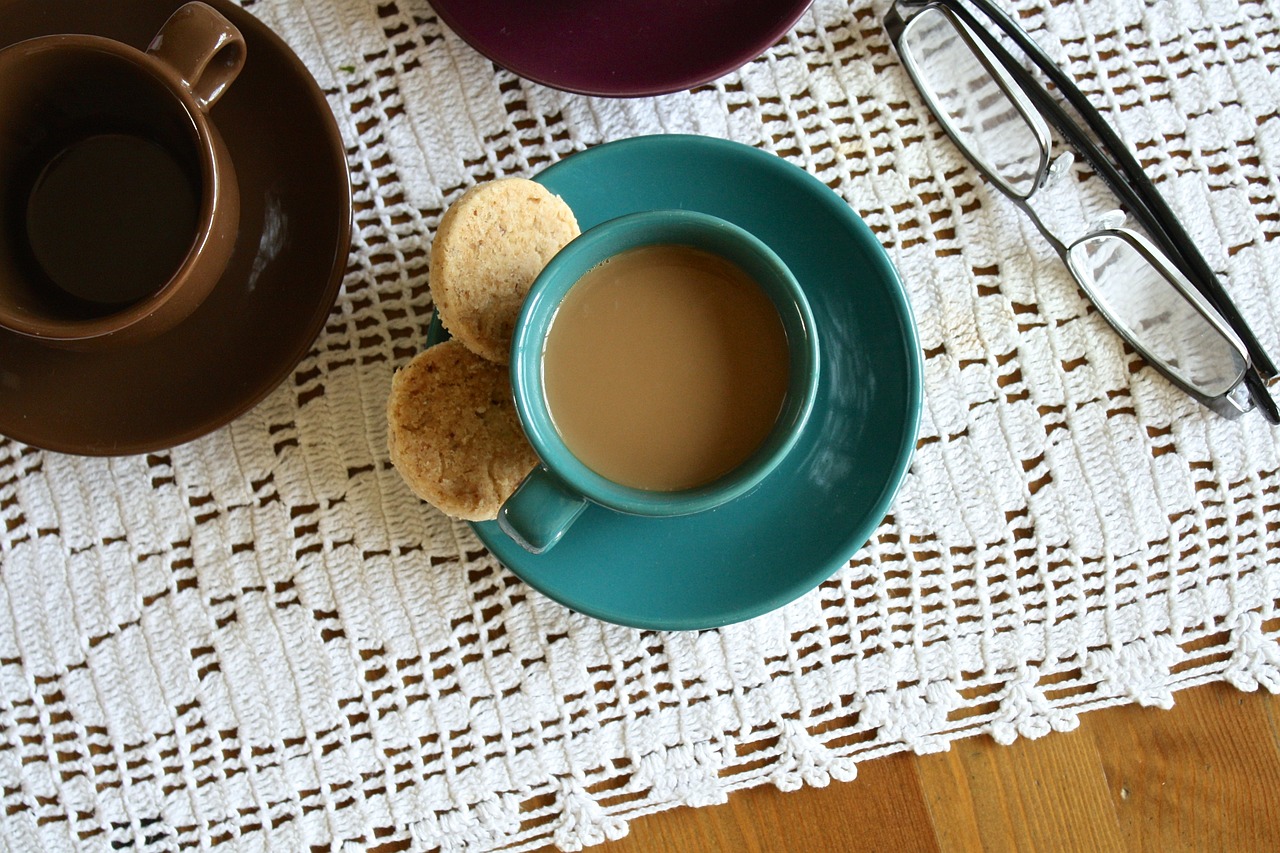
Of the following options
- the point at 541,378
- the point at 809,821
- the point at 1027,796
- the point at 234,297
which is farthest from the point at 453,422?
the point at 1027,796

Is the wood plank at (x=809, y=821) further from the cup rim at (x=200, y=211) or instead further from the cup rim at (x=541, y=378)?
the cup rim at (x=200, y=211)

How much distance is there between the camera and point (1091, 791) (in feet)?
3.68

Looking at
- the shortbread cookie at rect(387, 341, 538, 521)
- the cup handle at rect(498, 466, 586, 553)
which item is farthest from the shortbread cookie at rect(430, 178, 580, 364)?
the cup handle at rect(498, 466, 586, 553)

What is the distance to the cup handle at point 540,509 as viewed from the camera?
82cm

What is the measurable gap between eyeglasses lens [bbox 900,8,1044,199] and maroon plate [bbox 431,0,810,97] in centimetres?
22

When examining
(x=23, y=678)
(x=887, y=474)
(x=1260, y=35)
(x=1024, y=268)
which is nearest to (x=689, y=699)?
(x=887, y=474)

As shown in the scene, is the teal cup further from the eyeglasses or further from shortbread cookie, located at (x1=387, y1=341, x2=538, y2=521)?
the eyeglasses

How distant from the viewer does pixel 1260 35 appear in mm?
1134

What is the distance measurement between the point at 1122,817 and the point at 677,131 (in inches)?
38.2

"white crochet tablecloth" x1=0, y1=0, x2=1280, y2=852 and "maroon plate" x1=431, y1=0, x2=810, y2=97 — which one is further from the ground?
"maroon plate" x1=431, y1=0, x2=810, y2=97

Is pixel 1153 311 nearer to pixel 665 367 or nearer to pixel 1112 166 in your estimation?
pixel 1112 166

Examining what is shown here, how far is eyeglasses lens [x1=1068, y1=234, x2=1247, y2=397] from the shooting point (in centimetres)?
112

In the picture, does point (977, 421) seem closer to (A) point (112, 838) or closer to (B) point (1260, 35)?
(B) point (1260, 35)

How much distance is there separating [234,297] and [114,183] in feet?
0.51
